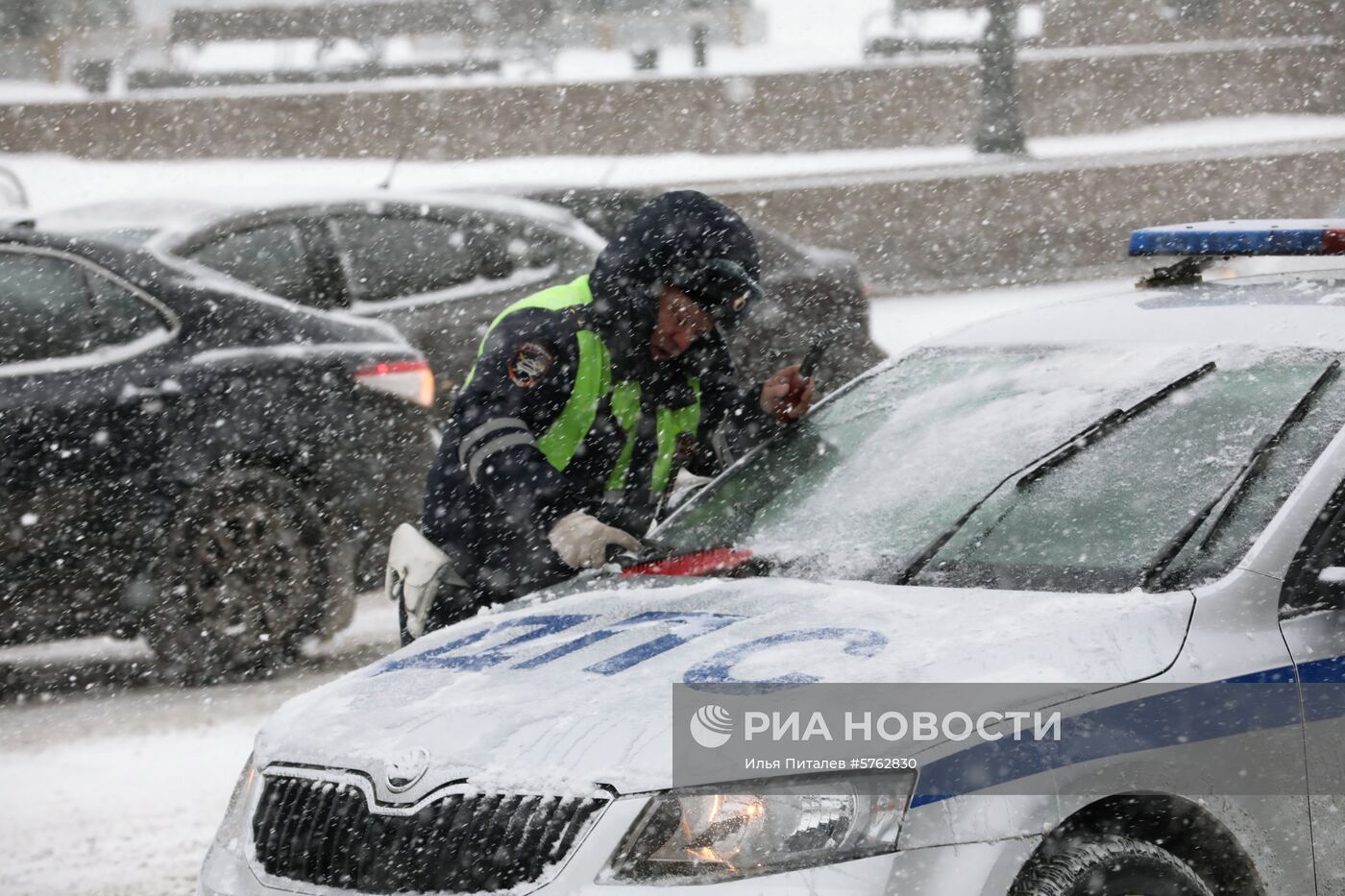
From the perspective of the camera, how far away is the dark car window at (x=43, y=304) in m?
6.46

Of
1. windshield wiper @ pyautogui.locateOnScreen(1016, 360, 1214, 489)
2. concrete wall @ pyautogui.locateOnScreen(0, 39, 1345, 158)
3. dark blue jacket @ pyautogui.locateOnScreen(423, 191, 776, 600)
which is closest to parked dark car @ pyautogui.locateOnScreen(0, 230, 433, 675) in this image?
dark blue jacket @ pyautogui.locateOnScreen(423, 191, 776, 600)

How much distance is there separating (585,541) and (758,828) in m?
1.21

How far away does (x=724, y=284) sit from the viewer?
4.32 meters

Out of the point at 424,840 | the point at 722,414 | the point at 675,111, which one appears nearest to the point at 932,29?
the point at 675,111

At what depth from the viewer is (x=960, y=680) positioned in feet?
9.51

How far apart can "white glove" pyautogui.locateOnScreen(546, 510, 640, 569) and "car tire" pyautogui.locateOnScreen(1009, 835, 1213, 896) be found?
130 centimetres

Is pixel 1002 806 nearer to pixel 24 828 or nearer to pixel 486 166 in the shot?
pixel 24 828

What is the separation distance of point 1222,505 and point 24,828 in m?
3.33

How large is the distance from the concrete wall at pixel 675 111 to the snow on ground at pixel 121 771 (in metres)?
16.6

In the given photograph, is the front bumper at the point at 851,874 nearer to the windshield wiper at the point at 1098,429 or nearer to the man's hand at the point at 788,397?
the windshield wiper at the point at 1098,429

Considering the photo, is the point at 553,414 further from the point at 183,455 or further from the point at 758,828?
the point at 183,455

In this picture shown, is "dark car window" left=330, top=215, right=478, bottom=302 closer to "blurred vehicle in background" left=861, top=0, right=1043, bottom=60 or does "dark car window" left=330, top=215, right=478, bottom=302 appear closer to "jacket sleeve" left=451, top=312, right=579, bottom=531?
"jacket sleeve" left=451, top=312, right=579, bottom=531

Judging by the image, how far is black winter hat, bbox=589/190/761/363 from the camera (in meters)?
4.25

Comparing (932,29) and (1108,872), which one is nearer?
(1108,872)
